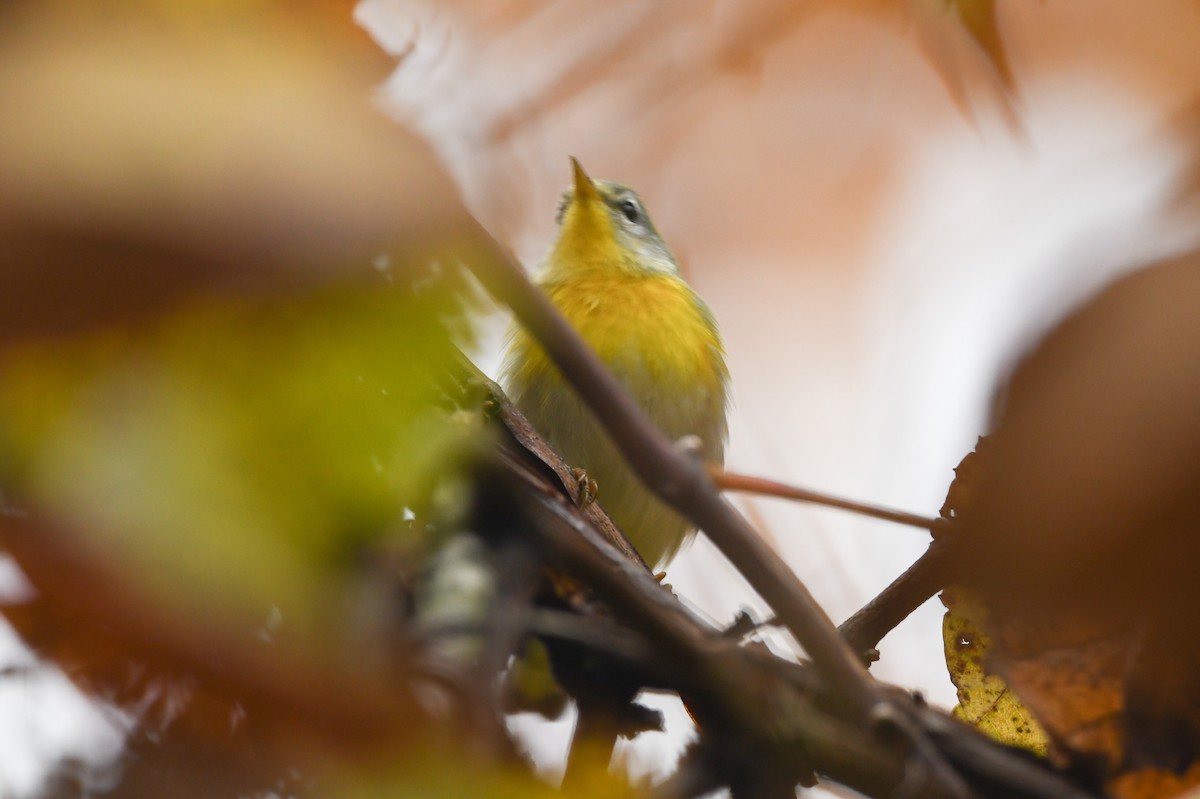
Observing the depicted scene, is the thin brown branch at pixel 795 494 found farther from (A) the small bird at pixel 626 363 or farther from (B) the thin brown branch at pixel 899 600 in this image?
(A) the small bird at pixel 626 363

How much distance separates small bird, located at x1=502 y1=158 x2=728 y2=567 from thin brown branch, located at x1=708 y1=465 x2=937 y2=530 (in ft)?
6.32

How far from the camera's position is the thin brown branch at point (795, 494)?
2.34ft

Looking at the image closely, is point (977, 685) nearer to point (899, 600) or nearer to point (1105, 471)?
point (899, 600)

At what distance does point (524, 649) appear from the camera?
71 cm

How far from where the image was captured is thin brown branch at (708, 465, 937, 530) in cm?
71

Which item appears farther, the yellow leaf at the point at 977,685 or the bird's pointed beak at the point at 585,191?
the bird's pointed beak at the point at 585,191

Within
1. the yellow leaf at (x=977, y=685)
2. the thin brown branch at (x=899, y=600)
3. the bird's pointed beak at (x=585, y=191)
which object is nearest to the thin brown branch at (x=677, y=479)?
the thin brown branch at (x=899, y=600)

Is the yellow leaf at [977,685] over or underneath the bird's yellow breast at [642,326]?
underneath

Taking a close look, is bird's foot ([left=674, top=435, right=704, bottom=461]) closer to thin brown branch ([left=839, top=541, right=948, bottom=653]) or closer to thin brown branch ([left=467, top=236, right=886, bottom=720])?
thin brown branch ([left=467, top=236, right=886, bottom=720])

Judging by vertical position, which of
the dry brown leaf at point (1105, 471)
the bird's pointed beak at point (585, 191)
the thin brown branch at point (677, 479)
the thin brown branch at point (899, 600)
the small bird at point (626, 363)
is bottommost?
the thin brown branch at point (677, 479)

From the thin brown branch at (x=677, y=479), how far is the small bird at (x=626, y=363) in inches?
79.0

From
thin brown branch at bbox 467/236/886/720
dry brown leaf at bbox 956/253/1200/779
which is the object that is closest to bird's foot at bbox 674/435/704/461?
thin brown branch at bbox 467/236/886/720

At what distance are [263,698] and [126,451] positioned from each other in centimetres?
11

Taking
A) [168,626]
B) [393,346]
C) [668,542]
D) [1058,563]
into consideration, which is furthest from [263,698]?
[668,542]
